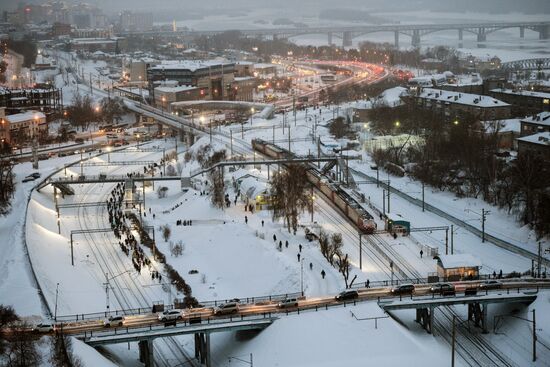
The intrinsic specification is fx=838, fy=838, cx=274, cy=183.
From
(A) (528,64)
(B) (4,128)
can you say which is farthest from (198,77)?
(A) (528,64)

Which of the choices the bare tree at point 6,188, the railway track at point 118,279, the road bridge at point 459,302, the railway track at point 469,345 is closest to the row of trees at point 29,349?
the railway track at point 118,279

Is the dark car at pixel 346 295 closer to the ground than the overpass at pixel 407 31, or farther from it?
closer to the ground

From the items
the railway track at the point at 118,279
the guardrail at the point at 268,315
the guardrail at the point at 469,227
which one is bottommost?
the railway track at the point at 118,279

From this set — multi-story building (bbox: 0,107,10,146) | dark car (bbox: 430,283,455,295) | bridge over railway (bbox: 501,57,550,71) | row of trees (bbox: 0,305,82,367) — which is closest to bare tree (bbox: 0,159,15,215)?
multi-story building (bbox: 0,107,10,146)

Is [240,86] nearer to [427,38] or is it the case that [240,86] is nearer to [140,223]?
[140,223]

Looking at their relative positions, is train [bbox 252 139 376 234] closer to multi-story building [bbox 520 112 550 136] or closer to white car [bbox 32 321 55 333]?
multi-story building [bbox 520 112 550 136]

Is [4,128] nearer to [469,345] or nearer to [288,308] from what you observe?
[288,308]

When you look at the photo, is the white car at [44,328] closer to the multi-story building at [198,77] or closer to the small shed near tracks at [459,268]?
the small shed near tracks at [459,268]
